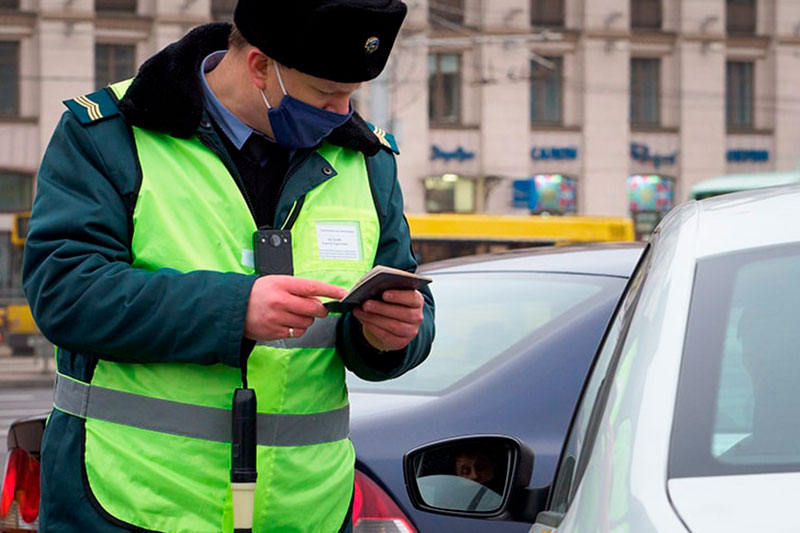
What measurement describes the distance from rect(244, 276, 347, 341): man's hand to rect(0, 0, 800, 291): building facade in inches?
1103

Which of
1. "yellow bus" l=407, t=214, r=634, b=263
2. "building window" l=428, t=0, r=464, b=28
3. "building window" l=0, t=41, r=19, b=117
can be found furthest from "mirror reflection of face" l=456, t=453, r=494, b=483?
"building window" l=428, t=0, r=464, b=28

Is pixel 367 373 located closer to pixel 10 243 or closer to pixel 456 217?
pixel 456 217

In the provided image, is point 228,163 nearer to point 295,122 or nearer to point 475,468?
point 295,122

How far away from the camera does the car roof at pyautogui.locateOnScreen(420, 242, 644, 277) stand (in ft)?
12.2

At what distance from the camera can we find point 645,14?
35312 mm

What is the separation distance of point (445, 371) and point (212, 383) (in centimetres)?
143

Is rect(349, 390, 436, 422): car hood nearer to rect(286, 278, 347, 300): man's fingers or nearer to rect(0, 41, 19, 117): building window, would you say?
rect(286, 278, 347, 300): man's fingers

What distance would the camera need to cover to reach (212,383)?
212cm

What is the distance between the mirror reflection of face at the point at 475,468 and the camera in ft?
9.09

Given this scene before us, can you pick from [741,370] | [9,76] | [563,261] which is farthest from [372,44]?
[9,76]

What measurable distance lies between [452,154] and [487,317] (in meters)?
29.3

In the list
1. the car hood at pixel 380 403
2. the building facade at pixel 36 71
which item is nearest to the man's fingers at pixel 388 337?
the car hood at pixel 380 403

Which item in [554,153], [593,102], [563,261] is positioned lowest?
[563,261]

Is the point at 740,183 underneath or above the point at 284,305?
above
